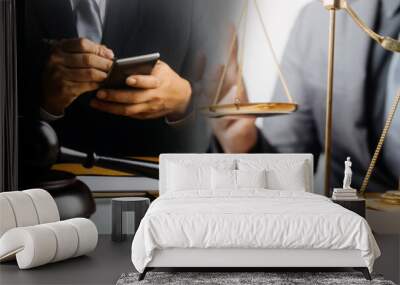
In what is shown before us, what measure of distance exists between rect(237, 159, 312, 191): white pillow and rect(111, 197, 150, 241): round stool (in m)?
1.08

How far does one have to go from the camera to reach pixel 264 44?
6.82 meters

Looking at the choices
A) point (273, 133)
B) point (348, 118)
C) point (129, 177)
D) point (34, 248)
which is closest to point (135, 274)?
point (34, 248)

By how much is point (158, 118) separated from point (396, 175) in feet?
8.91

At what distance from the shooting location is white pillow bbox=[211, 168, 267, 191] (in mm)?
5891

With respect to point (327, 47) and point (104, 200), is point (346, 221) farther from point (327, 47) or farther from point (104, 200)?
point (104, 200)

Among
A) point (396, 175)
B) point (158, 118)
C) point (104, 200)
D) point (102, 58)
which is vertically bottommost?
point (104, 200)

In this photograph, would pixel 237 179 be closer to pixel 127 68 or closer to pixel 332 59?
pixel 332 59

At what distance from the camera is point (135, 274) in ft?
15.3

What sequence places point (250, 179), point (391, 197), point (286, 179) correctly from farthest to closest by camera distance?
1. point (391, 197)
2. point (286, 179)
3. point (250, 179)

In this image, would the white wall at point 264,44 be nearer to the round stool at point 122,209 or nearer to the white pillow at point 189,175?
the white pillow at point 189,175

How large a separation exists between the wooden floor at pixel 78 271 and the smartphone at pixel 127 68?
207 cm

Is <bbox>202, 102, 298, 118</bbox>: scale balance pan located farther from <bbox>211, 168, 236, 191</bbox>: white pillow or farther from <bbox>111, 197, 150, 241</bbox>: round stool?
<bbox>111, 197, 150, 241</bbox>: round stool

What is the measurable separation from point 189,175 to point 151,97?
4.03 feet

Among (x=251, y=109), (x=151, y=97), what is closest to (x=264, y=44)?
(x=251, y=109)
